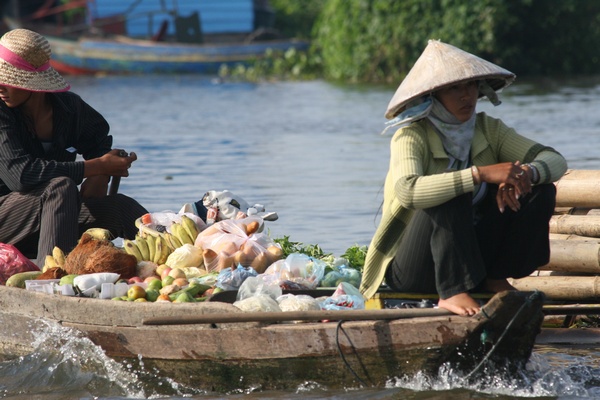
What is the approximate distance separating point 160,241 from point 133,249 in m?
0.13

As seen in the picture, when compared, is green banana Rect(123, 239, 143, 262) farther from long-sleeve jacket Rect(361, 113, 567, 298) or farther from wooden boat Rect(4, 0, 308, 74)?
wooden boat Rect(4, 0, 308, 74)

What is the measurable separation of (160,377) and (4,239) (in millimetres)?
1312

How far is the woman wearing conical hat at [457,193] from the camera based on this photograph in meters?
3.51

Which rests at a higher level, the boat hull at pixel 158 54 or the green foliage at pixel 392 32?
the green foliage at pixel 392 32

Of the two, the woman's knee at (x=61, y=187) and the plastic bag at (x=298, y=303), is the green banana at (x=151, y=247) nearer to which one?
the woman's knee at (x=61, y=187)

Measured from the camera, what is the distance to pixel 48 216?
4.72 metres

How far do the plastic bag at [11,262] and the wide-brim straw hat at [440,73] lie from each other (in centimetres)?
186

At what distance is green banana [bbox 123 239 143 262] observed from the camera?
4715 millimetres

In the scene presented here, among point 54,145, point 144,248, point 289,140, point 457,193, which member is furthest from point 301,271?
point 289,140

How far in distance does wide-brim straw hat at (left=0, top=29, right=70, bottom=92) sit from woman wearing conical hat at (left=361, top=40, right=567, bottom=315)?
1.81 metres

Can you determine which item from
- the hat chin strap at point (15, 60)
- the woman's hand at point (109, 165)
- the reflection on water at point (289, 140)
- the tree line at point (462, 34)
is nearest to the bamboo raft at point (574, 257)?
the reflection on water at point (289, 140)

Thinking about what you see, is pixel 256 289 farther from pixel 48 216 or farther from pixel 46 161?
pixel 46 161

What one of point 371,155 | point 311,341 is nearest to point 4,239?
point 311,341

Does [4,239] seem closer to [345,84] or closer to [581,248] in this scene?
[581,248]
